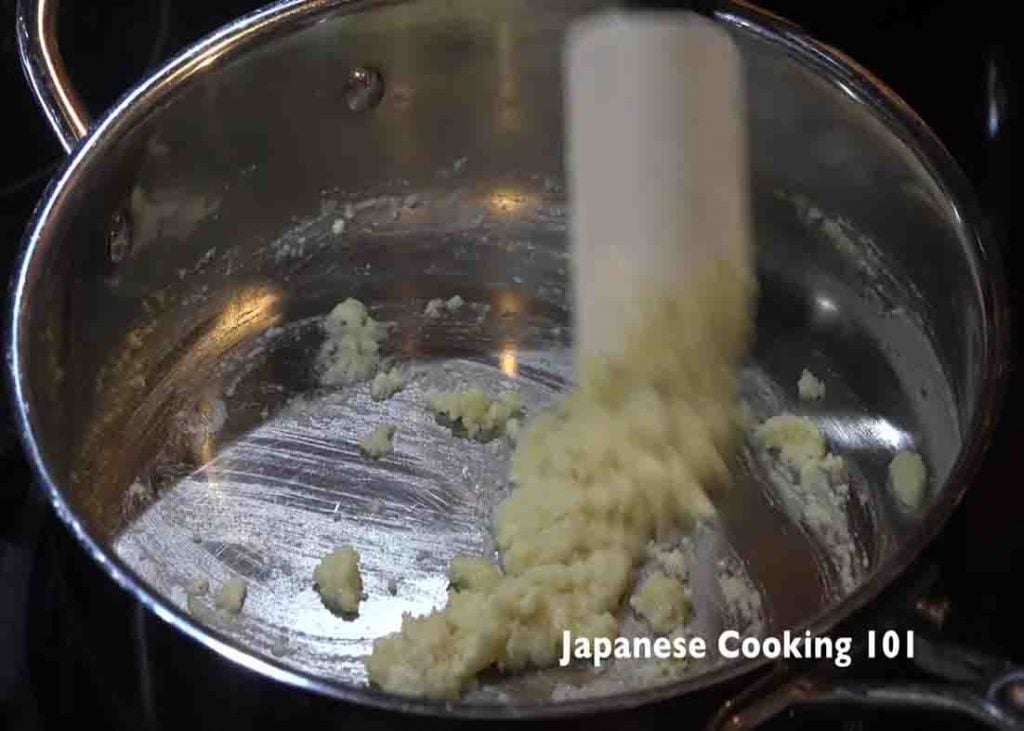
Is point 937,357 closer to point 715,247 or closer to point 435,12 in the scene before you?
point 715,247

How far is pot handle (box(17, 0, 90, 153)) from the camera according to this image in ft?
3.07

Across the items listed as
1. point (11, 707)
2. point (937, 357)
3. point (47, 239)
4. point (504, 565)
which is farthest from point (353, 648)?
point (937, 357)

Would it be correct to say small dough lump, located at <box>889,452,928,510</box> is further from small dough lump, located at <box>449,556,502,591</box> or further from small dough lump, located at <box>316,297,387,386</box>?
small dough lump, located at <box>316,297,387,386</box>

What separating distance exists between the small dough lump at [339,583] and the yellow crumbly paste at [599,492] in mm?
52

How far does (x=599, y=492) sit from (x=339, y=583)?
183mm

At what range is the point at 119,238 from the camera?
41.2 inches

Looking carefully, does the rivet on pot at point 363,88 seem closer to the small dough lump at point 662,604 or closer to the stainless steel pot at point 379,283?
the stainless steel pot at point 379,283

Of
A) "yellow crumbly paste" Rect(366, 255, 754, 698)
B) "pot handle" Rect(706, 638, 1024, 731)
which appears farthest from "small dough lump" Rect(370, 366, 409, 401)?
"pot handle" Rect(706, 638, 1024, 731)

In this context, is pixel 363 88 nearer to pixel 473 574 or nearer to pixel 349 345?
pixel 349 345

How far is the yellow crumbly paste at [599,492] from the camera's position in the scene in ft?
2.87

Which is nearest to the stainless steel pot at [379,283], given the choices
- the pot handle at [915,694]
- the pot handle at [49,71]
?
the pot handle at [49,71]

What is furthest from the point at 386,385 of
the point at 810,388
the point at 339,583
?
the point at 810,388

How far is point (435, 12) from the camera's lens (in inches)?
42.8

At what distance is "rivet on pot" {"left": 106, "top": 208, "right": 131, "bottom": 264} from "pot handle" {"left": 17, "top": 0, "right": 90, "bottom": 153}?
0.08 metres
